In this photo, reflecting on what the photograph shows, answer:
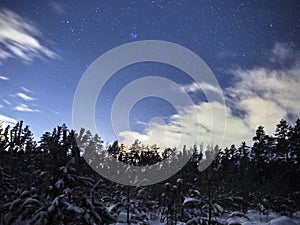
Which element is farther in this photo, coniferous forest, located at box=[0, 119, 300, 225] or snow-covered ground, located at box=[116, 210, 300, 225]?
snow-covered ground, located at box=[116, 210, 300, 225]

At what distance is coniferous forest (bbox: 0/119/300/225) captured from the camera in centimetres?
975

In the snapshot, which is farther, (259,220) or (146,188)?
(146,188)

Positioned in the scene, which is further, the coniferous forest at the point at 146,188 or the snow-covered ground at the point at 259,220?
the snow-covered ground at the point at 259,220

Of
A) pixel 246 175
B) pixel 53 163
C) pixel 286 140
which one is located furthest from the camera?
pixel 286 140

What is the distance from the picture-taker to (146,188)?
3500 cm

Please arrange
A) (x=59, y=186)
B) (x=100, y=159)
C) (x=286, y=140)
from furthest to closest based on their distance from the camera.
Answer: (x=100, y=159), (x=286, y=140), (x=59, y=186)

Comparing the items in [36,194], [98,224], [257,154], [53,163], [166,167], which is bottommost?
[98,224]

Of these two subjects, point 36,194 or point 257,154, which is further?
point 257,154

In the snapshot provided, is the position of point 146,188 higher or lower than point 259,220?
higher

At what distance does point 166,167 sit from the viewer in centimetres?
4581

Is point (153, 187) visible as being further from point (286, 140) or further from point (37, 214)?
point (37, 214)

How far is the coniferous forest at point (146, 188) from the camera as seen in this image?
9.75m

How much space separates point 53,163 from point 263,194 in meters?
27.2

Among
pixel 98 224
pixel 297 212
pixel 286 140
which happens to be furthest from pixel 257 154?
pixel 98 224
